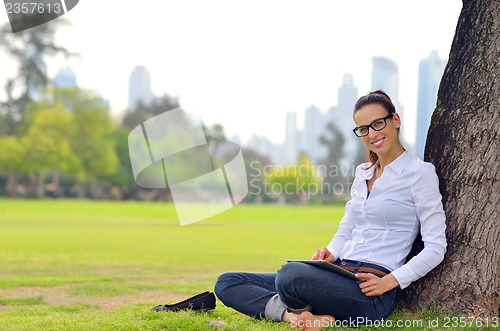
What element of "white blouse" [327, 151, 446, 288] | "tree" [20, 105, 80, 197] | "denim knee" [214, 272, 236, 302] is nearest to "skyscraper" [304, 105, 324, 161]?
"tree" [20, 105, 80, 197]

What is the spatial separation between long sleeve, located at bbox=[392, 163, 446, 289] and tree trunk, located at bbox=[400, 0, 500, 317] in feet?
1.35

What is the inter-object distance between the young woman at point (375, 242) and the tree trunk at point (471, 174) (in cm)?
35

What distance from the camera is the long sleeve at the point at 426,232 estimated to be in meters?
3.96

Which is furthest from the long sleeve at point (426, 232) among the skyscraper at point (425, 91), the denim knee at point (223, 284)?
the skyscraper at point (425, 91)

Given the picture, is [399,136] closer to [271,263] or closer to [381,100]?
[381,100]

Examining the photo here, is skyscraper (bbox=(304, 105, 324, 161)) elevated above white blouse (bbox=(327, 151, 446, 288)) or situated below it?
below

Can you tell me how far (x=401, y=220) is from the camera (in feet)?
13.5

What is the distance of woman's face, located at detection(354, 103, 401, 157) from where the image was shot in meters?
4.22

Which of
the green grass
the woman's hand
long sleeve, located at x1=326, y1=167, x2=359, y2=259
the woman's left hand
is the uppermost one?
long sleeve, located at x1=326, y1=167, x2=359, y2=259

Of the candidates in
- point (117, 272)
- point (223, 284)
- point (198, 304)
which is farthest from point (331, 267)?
point (117, 272)

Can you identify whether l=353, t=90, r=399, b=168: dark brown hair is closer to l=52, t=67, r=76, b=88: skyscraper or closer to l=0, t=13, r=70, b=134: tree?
l=0, t=13, r=70, b=134: tree

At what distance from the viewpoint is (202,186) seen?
2499 inches

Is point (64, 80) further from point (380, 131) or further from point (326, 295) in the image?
point (326, 295)

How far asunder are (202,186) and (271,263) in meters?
51.5
